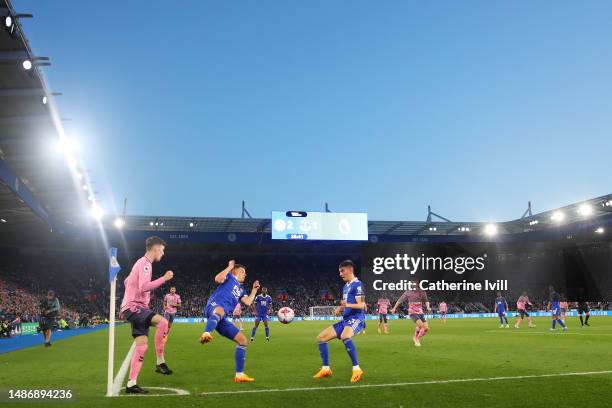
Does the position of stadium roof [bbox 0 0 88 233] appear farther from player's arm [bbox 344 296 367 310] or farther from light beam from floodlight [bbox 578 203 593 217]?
light beam from floodlight [bbox 578 203 593 217]

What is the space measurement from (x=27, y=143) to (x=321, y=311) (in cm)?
4002

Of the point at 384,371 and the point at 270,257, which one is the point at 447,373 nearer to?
the point at 384,371

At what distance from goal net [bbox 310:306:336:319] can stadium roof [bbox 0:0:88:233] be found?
1140 inches

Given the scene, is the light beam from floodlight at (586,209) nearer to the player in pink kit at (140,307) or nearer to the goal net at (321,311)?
the goal net at (321,311)

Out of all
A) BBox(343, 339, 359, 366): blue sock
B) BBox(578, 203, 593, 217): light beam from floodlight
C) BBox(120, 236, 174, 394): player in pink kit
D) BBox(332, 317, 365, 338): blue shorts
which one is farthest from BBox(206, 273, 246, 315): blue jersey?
BBox(578, 203, 593, 217): light beam from floodlight

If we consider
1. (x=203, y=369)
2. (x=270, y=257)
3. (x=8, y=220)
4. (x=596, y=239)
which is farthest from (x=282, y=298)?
(x=203, y=369)

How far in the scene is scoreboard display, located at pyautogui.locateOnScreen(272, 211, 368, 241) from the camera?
58.3 metres

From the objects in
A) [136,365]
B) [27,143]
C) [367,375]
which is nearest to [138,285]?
[136,365]

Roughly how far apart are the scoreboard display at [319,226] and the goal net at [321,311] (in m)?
7.66

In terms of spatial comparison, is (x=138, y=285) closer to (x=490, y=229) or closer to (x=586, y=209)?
(x=586, y=209)

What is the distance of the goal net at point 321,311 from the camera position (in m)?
59.3

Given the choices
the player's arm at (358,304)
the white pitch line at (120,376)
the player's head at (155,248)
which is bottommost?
the white pitch line at (120,376)

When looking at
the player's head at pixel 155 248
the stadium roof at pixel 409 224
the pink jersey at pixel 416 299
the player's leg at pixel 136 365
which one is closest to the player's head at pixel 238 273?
the player's head at pixel 155 248

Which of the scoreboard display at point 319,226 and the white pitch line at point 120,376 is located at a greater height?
the scoreboard display at point 319,226
